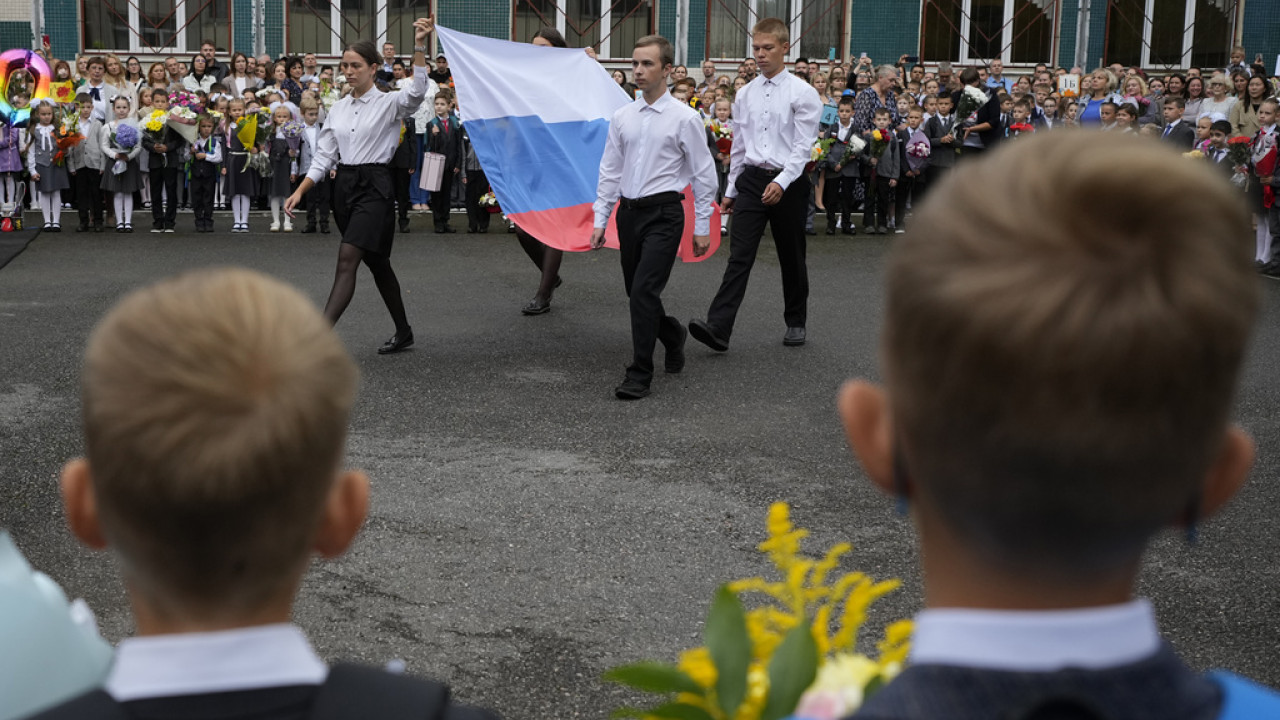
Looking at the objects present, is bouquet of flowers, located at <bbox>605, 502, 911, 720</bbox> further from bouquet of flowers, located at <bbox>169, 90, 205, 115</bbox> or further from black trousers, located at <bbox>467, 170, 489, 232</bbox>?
bouquet of flowers, located at <bbox>169, 90, 205, 115</bbox>

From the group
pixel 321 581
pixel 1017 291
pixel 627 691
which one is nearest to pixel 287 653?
pixel 1017 291

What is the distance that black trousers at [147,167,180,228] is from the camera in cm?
1669

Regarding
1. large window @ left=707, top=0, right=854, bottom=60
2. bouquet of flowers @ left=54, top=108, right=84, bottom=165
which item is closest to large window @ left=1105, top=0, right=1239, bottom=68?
large window @ left=707, top=0, right=854, bottom=60

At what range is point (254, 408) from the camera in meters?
1.21

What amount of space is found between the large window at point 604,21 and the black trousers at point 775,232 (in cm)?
2013

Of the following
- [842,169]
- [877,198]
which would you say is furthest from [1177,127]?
[842,169]

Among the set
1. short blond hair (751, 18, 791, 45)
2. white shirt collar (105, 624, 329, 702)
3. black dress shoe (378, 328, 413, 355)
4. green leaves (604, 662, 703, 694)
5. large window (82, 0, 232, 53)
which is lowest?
black dress shoe (378, 328, 413, 355)

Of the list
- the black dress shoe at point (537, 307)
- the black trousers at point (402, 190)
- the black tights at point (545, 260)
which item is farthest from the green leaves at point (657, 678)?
the black trousers at point (402, 190)

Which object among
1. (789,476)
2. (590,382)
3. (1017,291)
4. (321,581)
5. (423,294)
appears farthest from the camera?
(423,294)

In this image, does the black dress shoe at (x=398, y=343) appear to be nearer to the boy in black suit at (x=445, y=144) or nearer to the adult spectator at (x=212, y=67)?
the boy in black suit at (x=445, y=144)

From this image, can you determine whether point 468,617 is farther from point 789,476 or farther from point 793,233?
point 793,233

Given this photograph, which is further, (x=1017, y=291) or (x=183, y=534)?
(x=183, y=534)

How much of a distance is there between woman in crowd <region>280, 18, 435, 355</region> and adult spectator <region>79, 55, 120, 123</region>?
1008 centimetres

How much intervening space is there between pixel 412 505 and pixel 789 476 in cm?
163
